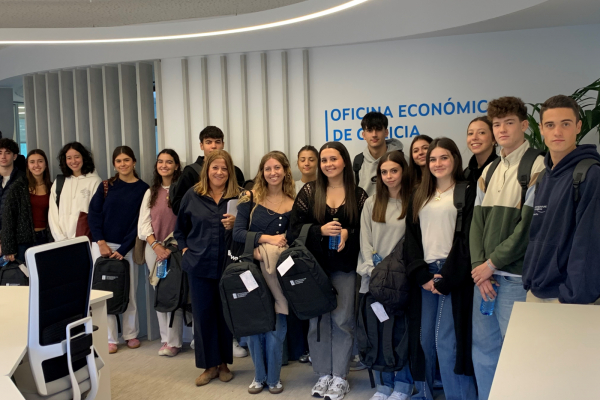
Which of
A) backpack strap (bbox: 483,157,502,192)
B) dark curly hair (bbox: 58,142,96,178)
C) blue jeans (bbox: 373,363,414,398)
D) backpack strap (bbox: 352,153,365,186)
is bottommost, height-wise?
blue jeans (bbox: 373,363,414,398)

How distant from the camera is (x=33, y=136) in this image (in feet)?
21.6

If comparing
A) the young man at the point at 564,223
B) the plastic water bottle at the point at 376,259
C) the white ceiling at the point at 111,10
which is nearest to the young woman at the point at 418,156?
the plastic water bottle at the point at 376,259

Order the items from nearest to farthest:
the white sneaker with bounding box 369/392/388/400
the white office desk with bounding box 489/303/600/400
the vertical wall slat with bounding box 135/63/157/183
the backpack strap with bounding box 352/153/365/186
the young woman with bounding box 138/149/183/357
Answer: the white office desk with bounding box 489/303/600/400, the white sneaker with bounding box 369/392/388/400, the backpack strap with bounding box 352/153/365/186, the young woman with bounding box 138/149/183/357, the vertical wall slat with bounding box 135/63/157/183

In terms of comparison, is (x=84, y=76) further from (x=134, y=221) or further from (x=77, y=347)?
(x=77, y=347)

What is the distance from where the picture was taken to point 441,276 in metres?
3.33

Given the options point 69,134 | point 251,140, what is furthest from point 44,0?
point 251,140

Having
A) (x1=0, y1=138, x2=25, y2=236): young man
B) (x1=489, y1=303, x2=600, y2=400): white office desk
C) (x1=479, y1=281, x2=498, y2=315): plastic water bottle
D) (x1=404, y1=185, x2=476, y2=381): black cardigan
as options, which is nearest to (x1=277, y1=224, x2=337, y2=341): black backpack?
(x1=404, y1=185, x2=476, y2=381): black cardigan

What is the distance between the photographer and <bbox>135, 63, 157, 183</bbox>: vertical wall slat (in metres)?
5.82

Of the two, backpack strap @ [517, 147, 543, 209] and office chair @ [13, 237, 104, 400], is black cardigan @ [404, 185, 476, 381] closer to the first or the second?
backpack strap @ [517, 147, 543, 209]

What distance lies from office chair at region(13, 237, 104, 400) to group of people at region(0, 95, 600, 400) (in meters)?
1.25

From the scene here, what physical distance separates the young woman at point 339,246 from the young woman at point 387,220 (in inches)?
4.7

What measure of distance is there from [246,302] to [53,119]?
3871mm

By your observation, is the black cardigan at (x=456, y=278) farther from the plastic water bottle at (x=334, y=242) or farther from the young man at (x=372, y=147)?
the young man at (x=372, y=147)

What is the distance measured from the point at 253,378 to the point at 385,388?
107 cm
